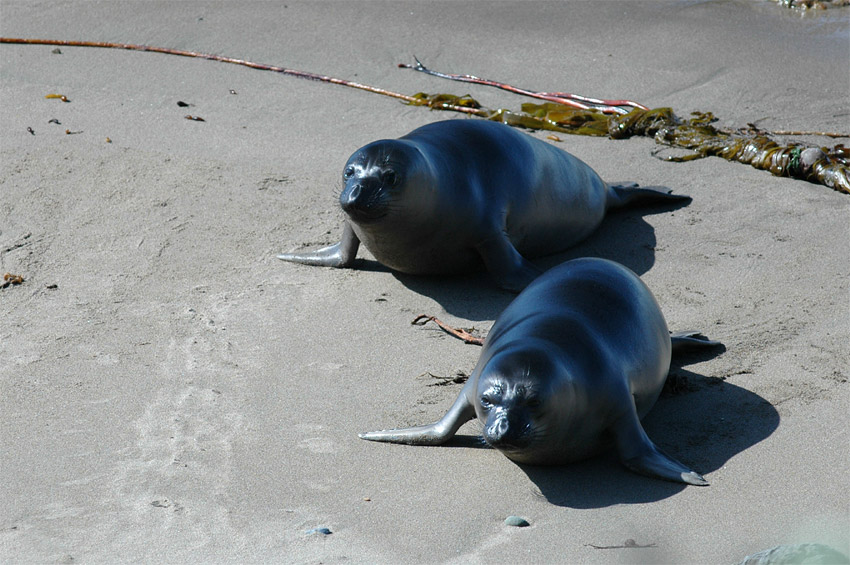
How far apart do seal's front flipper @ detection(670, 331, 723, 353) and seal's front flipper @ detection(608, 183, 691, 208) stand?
1.85 m

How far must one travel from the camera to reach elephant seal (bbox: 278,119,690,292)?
16.3ft

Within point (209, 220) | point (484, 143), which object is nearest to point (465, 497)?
point (484, 143)

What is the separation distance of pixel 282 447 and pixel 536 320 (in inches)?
37.7

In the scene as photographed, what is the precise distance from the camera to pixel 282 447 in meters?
3.60

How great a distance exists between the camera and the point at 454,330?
179 inches

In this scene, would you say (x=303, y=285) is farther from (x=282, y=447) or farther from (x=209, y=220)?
(x=282, y=447)

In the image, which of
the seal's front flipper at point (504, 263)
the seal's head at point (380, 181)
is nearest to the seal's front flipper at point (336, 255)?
the seal's head at point (380, 181)

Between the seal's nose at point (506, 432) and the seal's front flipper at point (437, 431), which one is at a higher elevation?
the seal's nose at point (506, 432)

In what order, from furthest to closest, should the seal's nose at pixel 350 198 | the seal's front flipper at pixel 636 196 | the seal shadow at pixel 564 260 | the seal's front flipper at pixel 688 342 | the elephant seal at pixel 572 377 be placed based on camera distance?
the seal's front flipper at pixel 636 196 → the seal shadow at pixel 564 260 → the seal's nose at pixel 350 198 → the seal's front flipper at pixel 688 342 → the elephant seal at pixel 572 377

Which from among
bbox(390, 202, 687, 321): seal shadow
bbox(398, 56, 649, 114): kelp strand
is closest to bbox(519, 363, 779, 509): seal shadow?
bbox(390, 202, 687, 321): seal shadow

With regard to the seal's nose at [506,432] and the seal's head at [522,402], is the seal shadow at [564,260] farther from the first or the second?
the seal's nose at [506,432]

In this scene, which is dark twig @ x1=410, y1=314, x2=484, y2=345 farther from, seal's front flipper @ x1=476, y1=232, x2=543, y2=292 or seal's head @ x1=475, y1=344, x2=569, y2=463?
seal's head @ x1=475, y1=344, x2=569, y2=463

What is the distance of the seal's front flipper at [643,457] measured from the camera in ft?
10.6

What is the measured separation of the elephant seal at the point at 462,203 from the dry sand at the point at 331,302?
0.15 meters
